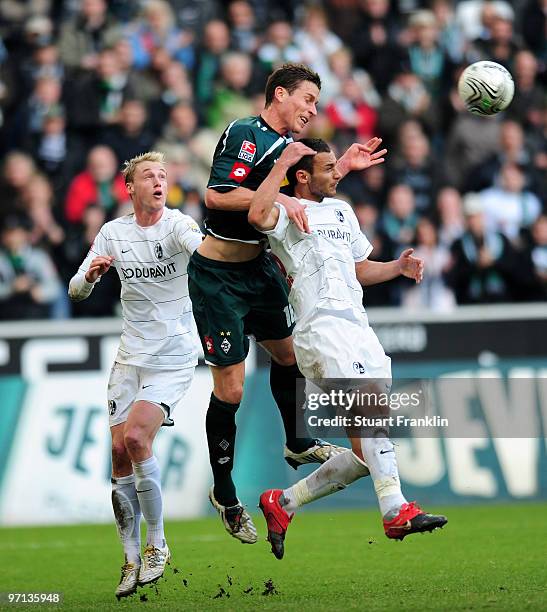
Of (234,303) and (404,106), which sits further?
(404,106)

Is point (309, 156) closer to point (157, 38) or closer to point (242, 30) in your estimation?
point (157, 38)

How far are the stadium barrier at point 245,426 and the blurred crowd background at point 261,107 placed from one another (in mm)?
640

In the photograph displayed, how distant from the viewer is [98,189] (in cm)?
1504

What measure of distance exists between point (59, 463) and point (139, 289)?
4.70m

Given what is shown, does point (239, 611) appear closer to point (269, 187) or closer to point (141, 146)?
point (269, 187)

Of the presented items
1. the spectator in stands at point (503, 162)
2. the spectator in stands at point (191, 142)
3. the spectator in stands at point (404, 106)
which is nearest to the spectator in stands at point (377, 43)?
the spectator in stands at point (404, 106)

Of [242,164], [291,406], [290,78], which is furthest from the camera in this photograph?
[291,406]

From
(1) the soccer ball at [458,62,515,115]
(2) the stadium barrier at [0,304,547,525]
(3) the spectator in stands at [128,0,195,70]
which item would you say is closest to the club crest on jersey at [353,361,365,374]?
(1) the soccer ball at [458,62,515,115]

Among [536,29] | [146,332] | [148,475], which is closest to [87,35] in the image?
[536,29]

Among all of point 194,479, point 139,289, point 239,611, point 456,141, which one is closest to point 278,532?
point 239,611

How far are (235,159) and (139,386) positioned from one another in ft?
5.91

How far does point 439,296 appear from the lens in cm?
1478

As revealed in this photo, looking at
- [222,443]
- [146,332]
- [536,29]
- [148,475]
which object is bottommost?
[148,475]

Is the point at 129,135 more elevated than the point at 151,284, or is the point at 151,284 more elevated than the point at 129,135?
the point at 129,135
